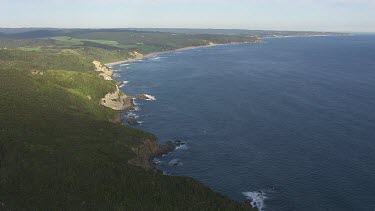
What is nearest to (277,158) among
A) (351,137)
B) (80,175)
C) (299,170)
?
(299,170)

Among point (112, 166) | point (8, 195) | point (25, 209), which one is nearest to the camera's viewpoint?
point (25, 209)

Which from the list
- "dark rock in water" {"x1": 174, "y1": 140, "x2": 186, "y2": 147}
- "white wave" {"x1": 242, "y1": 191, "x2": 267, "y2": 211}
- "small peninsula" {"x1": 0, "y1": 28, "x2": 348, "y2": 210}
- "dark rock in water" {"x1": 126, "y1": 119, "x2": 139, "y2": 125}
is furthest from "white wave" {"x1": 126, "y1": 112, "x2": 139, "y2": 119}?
"white wave" {"x1": 242, "y1": 191, "x2": 267, "y2": 211}

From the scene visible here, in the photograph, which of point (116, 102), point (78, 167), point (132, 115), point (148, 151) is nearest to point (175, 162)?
point (148, 151)

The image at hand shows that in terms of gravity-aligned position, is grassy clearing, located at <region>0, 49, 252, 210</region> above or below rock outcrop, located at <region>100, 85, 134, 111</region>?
above

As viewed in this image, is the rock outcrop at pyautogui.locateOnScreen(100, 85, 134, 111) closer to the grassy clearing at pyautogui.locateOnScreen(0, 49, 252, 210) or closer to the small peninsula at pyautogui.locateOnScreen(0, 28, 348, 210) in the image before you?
the small peninsula at pyautogui.locateOnScreen(0, 28, 348, 210)

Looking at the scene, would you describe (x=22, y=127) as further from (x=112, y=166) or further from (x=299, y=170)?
(x=299, y=170)

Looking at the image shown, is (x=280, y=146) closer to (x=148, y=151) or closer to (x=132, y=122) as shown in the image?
(x=148, y=151)
